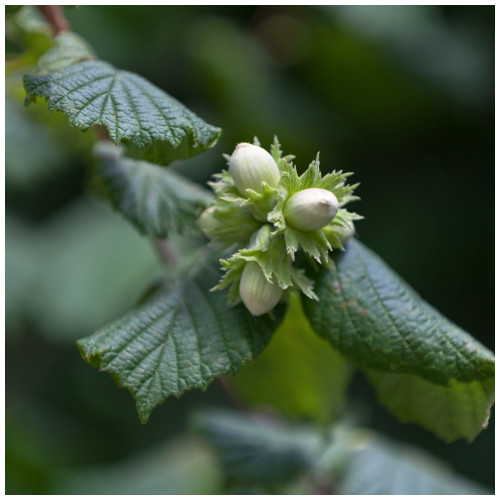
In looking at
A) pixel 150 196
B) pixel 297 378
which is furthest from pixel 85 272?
pixel 150 196

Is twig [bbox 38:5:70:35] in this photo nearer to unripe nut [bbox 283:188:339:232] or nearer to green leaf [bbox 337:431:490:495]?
unripe nut [bbox 283:188:339:232]

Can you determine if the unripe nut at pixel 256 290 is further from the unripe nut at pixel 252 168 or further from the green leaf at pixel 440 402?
the green leaf at pixel 440 402

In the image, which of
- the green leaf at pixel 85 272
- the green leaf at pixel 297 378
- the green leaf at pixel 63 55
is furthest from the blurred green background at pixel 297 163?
the green leaf at pixel 63 55

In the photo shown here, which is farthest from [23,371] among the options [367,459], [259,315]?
[259,315]

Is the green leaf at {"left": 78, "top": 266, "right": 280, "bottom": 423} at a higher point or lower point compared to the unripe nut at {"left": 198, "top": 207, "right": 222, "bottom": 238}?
lower

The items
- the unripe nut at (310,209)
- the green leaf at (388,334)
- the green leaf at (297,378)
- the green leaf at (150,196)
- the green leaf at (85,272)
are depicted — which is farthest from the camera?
the green leaf at (85,272)

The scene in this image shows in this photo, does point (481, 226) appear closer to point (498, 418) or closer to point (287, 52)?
point (287, 52)

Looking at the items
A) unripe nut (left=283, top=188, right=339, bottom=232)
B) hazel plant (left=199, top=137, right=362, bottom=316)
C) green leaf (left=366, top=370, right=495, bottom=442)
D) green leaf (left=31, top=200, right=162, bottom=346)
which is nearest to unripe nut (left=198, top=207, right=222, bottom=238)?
hazel plant (left=199, top=137, right=362, bottom=316)
